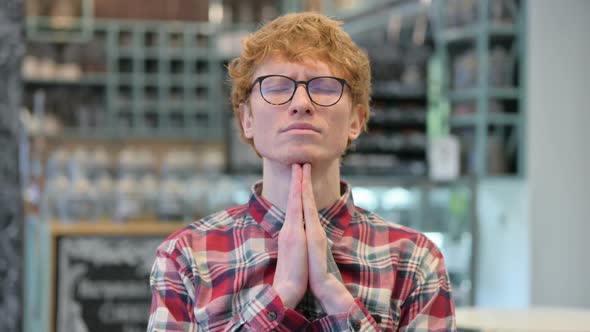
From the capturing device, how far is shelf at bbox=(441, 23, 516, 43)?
5.33 meters

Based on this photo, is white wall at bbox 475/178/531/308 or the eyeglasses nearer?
the eyeglasses

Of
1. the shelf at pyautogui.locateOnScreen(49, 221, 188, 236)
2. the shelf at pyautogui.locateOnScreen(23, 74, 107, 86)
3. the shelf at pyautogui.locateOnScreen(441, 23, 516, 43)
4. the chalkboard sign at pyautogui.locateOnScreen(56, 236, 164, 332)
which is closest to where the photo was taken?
the chalkboard sign at pyautogui.locateOnScreen(56, 236, 164, 332)

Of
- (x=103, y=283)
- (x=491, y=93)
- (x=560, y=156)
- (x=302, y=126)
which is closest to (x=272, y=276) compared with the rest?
(x=302, y=126)

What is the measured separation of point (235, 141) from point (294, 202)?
219 inches

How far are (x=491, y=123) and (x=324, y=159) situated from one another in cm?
433

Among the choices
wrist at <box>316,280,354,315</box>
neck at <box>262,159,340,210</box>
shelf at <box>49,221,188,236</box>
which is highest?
neck at <box>262,159,340,210</box>

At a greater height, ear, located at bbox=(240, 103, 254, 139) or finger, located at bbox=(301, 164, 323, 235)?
ear, located at bbox=(240, 103, 254, 139)

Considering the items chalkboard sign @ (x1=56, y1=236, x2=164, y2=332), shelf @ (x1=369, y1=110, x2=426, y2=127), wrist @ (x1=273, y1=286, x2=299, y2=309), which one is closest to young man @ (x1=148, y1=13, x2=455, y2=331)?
wrist @ (x1=273, y1=286, x2=299, y2=309)

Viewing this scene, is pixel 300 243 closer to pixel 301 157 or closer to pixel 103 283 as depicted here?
pixel 301 157

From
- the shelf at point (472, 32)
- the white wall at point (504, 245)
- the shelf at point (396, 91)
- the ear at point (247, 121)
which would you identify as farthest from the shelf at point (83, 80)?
the ear at point (247, 121)

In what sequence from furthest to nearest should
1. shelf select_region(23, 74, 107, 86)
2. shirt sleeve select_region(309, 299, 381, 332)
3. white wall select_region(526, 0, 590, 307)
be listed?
shelf select_region(23, 74, 107, 86), white wall select_region(526, 0, 590, 307), shirt sleeve select_region(309, 299, 381, 332)

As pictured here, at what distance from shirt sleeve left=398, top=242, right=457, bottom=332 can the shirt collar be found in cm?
12

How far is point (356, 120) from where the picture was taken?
4.33 ft

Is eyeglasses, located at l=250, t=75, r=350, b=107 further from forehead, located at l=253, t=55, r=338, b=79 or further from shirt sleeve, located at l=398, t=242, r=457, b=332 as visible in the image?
shirt sleeve, located at l=398, t=242, r=457, b=332
